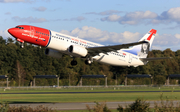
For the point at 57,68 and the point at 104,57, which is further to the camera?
the point at 57,68

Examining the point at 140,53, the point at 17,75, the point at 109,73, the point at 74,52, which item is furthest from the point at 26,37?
the point at 109,73

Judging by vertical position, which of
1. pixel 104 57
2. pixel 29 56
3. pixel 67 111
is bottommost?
pixel 67 111

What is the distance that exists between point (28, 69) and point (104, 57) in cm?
10606

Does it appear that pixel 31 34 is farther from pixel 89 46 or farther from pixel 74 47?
pixel 89 46

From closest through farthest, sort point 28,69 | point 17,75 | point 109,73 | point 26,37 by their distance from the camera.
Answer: point 26,37 → point 17,75 → point 28,69 → point 109,73

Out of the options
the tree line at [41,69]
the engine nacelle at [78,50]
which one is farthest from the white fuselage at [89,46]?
the tree line at [41,69]

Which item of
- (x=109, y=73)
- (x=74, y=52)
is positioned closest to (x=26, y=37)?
(x=74, y=52)

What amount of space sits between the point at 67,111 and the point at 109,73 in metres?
151

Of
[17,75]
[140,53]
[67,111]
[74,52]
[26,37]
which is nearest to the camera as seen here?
[67,111]

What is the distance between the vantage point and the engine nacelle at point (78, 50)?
4822cm

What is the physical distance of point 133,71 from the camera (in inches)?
6304

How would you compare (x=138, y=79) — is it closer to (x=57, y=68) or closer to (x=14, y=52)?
(x=57, y=68)

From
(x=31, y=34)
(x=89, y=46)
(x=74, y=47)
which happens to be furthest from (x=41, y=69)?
(x=31, y=34)

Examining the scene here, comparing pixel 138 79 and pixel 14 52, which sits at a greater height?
pixel 14 52
